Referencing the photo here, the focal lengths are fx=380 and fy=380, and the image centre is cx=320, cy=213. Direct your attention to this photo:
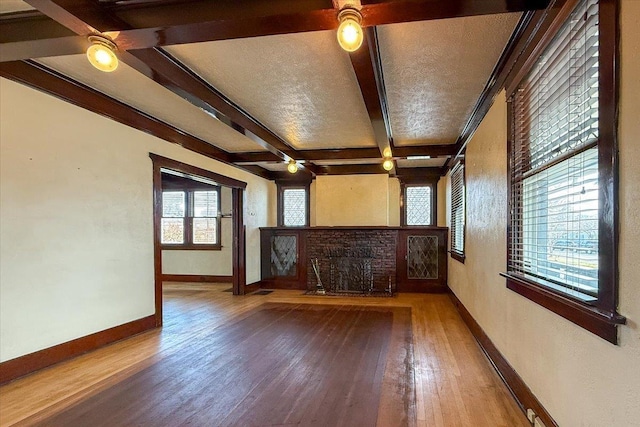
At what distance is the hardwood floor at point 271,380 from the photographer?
8.41 feet

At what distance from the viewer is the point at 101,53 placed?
2.39 meters

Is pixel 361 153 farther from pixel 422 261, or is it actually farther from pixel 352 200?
pixel 422 261

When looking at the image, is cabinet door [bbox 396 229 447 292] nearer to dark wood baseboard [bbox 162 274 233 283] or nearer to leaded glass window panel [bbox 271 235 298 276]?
leaded glass window panel [bbox 271 235 298 276]

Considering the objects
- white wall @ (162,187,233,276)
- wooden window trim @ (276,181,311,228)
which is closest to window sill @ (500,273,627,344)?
wooden window trim @ (276,181,311,228)

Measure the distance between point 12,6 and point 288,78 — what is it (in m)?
1.91

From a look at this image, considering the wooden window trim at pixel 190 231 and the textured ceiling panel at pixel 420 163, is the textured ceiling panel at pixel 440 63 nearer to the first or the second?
the textured ceiling panel at pixel 420 163

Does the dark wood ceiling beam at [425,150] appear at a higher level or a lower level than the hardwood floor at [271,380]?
higher

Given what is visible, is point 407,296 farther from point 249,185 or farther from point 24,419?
point 24,419

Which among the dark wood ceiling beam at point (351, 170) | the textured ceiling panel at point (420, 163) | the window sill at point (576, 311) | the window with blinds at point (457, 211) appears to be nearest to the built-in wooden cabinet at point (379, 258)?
the window with blinds at point (457, 211)

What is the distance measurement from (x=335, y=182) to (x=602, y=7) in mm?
6588

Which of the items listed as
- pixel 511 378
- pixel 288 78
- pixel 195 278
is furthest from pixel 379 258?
pixel 288 78

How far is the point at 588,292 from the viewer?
177 cm

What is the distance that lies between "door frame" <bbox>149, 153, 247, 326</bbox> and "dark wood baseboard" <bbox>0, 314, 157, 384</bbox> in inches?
17.0

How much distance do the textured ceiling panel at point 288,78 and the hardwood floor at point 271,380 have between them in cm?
259
